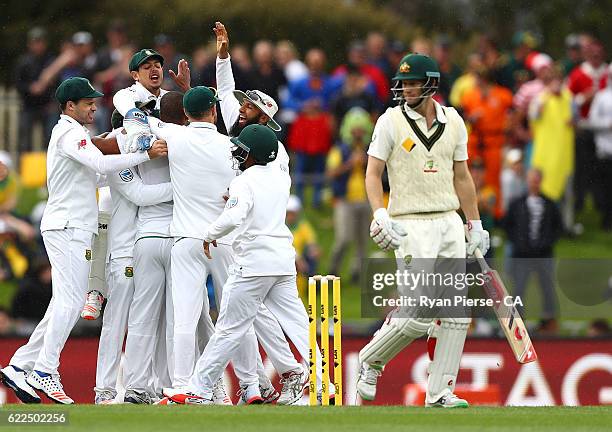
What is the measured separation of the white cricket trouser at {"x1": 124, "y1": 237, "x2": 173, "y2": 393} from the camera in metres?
12.2

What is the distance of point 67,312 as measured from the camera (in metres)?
11.9

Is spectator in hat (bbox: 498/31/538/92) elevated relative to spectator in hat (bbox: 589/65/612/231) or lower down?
elevated

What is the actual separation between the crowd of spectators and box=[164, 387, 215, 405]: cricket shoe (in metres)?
8.04

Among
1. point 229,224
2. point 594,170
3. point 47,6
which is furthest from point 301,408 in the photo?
point 47,6

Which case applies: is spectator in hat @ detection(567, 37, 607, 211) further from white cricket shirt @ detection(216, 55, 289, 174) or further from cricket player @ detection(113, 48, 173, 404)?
cricket player @ detection(113, 48, 173, 404)

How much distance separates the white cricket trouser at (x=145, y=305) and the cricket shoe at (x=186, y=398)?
416 millimetres

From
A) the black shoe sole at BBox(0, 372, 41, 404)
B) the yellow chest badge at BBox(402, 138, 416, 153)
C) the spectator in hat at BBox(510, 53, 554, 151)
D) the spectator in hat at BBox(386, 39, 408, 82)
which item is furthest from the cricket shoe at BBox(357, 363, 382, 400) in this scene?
the spectator in hat at BBox(386, 39, 408, 82)

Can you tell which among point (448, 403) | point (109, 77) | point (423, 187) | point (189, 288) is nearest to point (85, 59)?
point (109, 77)

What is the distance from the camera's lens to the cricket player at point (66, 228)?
11.9 meters

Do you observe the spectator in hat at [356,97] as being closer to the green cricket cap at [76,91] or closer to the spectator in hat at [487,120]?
the spectator in hat at [487,120]

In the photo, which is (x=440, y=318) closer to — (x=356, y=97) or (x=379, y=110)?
(x=379, y=110)

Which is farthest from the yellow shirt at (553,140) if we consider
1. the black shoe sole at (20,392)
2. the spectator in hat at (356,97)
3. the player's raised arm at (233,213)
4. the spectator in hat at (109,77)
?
the black shoe sole at (20,392)

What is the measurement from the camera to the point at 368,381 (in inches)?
472

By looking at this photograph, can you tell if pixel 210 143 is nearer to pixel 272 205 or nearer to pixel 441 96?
pixel 272 205
